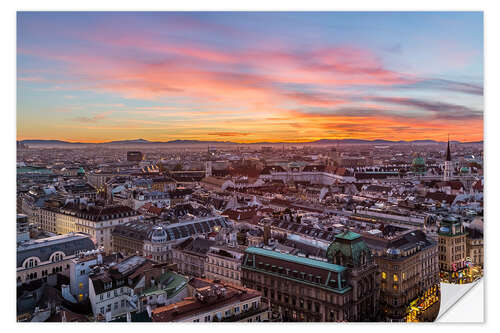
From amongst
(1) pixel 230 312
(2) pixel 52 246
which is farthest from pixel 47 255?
(1) pixel 230 312

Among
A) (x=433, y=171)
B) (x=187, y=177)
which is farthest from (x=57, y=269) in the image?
(x=433, y=171)

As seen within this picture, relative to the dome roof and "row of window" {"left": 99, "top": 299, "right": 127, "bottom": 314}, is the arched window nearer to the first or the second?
"row of window" {"left": 99, "top": 299, "right": 127, "bottom": 314}

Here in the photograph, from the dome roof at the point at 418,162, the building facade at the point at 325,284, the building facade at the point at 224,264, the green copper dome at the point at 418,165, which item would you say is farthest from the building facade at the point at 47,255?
the dome roof at the point at 418,162

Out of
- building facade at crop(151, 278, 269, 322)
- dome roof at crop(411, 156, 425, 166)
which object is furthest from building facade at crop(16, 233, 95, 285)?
dome roof at crop(411, 156, 425, 166)

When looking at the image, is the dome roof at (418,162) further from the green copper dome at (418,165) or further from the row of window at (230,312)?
the row of window at (230,312)

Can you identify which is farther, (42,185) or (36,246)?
(42,185)

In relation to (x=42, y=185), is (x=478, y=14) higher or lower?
higher

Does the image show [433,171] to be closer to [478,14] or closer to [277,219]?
[277,219]

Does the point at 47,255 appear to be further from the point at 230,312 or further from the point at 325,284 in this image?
the point at 325,284
